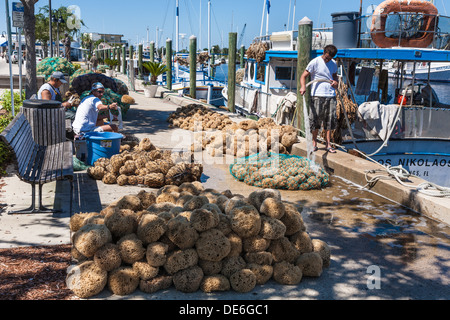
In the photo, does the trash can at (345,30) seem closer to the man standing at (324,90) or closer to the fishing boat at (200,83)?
the man standing at (324,90)

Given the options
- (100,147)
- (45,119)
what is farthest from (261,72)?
(45,119)

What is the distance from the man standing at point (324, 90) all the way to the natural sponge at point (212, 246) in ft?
16.5

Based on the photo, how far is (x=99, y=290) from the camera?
347cm

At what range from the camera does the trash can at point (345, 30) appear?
35.0 feet

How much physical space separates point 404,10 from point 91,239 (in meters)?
9.15

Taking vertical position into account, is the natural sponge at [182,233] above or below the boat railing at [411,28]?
below

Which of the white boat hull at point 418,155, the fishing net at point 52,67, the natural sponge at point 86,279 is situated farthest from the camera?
the fishing net at point 52,67

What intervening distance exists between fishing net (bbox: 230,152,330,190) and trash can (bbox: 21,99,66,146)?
9.58 ft

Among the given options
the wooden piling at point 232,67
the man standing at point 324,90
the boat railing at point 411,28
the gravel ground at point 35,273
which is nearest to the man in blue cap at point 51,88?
the man standing at point 324,90

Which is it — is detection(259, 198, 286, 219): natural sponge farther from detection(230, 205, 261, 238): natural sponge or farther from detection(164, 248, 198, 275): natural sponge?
detection(164, 248, 198, 275): natural sponge

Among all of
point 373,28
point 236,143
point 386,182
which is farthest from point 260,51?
point 386,182

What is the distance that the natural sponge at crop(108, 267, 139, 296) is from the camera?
350cm
